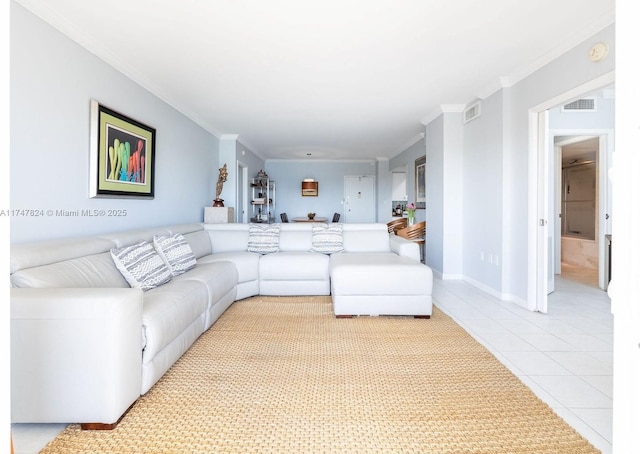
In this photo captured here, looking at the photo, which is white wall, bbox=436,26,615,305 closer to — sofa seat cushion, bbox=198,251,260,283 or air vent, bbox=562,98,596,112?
air vent, bbox=562,98,596,112

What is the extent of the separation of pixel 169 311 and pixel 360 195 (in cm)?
831

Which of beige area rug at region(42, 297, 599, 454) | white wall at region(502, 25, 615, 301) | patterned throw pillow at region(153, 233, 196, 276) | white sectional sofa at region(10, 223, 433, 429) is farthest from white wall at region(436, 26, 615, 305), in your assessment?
patterned throw pillow at region(153, 233, 196, 276)

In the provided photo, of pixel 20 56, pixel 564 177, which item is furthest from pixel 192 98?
pixel 564 177

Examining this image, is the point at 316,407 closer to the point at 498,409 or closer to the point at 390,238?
the point at 498,409

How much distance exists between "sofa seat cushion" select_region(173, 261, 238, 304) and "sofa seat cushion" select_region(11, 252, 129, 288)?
541mm

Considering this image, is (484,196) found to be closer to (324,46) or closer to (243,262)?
(324,46)

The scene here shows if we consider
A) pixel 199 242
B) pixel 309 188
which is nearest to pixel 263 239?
pixel 199 242

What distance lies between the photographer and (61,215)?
249 centimetres

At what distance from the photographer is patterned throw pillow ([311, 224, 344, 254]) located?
4305 millimetres

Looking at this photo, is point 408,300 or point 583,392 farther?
point 408,300

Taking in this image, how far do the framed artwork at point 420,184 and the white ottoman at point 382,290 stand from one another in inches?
150

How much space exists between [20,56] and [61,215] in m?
1.03

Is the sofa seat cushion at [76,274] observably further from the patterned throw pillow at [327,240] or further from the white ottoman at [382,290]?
the patterned throw pillow at [327,240]

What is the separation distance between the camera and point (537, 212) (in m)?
3.41
